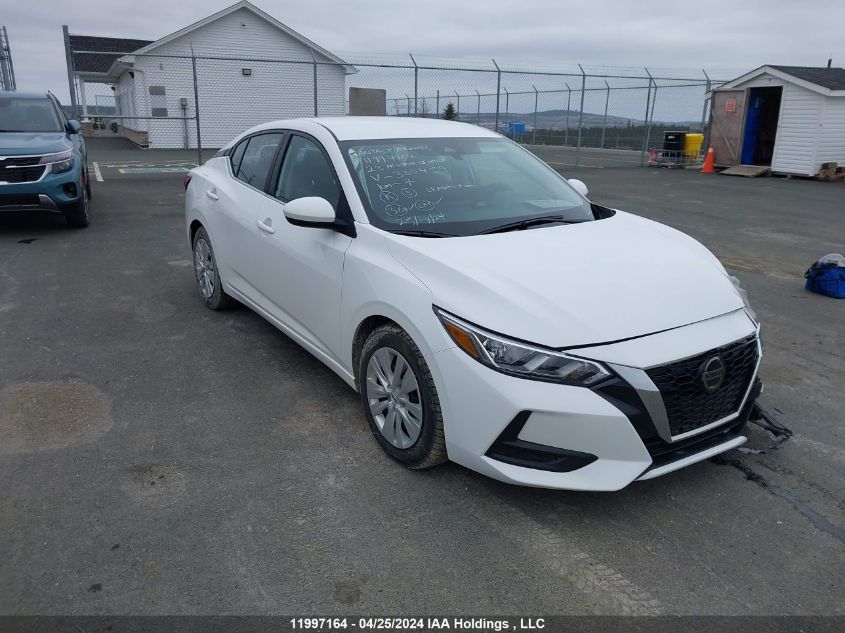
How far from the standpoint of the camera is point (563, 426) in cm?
270

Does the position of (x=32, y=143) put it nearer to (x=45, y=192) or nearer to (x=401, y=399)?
(x=45, y=192)

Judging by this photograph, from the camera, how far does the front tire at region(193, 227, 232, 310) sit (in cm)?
554

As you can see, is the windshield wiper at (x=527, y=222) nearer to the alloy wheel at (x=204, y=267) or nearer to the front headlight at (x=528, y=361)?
the front headlight at (x=528, y=361)

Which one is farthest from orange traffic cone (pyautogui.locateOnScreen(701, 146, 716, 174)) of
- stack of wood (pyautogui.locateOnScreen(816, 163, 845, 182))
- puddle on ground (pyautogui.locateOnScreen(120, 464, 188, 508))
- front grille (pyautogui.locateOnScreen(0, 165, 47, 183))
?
puddle on ground (pyautogui.locateOnScreen(120, 464, 188, 508))

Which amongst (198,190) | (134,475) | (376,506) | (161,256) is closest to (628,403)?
(376,506)

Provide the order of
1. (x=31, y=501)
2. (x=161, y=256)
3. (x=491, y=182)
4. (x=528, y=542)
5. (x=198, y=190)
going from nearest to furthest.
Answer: (x=528, y=542) → (x=31, y=501) → (x=491, y=182) → (x=198, y=190) → (x=161, y=256)

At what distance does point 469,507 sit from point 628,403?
89cm

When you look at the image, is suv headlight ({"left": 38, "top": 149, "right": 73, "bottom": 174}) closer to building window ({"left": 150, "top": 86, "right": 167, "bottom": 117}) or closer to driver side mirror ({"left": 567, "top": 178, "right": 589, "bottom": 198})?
driver side mirror ({"left": 567, "top": 178, "right": 589, "bottom": 198})

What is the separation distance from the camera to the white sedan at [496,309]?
272 centimetres

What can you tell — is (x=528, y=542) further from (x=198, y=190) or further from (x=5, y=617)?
(x=198, y=190)

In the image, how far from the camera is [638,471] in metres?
2.76

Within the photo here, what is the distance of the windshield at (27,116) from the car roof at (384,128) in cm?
612

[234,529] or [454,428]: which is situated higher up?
[454,428]

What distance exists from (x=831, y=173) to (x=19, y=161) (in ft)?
59.9
